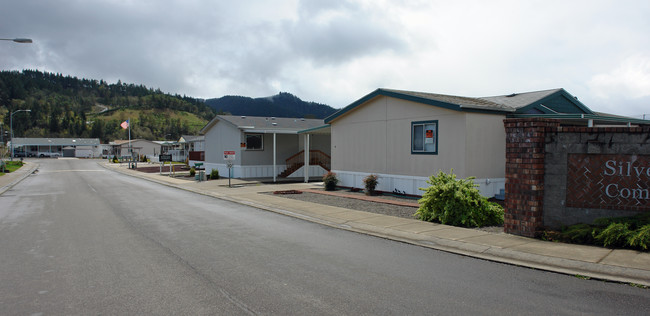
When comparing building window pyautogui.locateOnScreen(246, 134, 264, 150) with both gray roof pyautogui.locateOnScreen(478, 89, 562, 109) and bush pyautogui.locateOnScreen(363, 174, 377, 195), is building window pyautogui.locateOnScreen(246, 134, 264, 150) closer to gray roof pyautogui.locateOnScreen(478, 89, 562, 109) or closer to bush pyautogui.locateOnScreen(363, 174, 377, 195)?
bush pyautogui.locateOnScreen(363, 174, 377, 195)

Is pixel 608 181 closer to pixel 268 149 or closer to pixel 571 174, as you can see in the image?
pixel 571 174

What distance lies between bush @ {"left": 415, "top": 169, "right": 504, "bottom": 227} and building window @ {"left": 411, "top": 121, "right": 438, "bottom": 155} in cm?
411

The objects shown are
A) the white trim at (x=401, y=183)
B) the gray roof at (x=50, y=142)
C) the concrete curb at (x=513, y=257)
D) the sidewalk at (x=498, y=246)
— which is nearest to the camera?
the concrete curb at (x=513, y=257)

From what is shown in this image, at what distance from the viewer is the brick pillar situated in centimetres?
859

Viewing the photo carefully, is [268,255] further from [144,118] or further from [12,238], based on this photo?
[144,118]

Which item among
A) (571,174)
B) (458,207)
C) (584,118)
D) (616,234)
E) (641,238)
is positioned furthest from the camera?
→ (584,118)

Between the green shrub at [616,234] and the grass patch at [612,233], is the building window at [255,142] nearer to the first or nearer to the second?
the grass patch at [612,233]

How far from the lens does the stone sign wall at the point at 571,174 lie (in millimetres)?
7715

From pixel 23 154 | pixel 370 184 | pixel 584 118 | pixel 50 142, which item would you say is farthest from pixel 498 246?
pixel 50 142

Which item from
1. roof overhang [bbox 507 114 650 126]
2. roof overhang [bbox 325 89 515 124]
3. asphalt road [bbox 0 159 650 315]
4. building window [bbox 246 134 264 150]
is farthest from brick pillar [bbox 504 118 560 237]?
building window [bbox 246 134 264 150]

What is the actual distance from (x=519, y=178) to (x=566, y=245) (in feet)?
5.14

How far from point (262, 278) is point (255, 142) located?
22.4 meters

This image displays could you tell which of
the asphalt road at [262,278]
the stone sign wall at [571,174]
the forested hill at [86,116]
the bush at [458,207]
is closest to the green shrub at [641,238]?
the stone sign wall at [571,174]

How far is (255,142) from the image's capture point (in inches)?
1108
